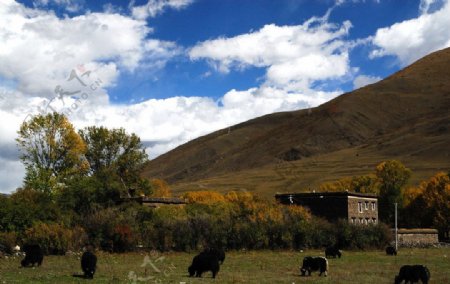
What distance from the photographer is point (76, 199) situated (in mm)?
63344

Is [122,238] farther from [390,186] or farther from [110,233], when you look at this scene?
[390,186]

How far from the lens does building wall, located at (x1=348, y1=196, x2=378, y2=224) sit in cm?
8612

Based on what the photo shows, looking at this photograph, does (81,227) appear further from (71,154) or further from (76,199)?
(71,154)

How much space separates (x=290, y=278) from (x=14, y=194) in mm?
35499

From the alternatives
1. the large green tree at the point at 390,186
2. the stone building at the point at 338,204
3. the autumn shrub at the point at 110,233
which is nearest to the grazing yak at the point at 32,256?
the autumn shrub at the point at 110,233

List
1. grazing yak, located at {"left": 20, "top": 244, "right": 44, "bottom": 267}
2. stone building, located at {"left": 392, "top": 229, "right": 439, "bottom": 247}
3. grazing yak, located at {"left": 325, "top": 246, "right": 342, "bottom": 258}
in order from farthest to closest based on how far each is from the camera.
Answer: stone building, located at {"left": 392, "top": 229, "right": 439, "bottom": 247}
grazing yak, located at {"left": 325, "top": 246, "right": 342, "bottom": 258}
grazing yak, located at {"left": 20, "top": 244, "right": 44, "bottom": 267}

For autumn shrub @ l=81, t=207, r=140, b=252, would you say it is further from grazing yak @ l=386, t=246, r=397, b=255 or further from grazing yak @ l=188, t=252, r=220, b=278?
grazing yak @ l=188, t=252, r=220, b=278

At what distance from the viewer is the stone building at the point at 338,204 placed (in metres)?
85.6

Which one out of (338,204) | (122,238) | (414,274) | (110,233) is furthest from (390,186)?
(414,274)

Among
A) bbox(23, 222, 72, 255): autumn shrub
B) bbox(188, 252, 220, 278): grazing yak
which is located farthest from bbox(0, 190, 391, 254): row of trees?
bbox(188, 252, 220, 278): grazing yak

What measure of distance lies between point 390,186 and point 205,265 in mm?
92423

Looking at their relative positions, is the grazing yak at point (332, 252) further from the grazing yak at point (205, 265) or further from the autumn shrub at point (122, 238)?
the grazing yak at point (205, 265)

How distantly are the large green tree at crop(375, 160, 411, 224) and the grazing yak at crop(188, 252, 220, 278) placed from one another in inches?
3344

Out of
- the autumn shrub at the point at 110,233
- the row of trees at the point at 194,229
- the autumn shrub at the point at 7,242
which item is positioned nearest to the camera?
the autumn shrub at the point at 7,242
